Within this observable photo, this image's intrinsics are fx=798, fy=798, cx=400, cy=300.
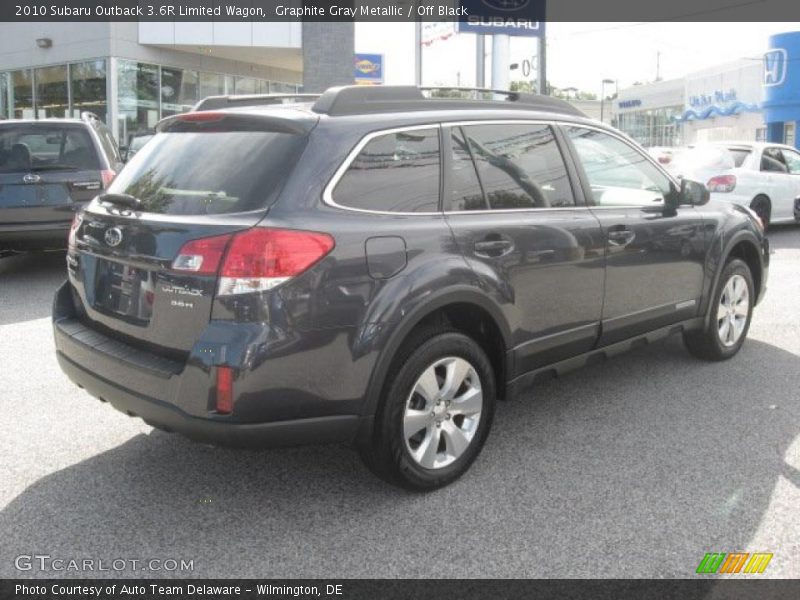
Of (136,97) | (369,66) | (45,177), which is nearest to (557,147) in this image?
(45,177)

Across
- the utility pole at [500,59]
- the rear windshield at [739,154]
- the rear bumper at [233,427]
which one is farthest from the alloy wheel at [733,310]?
the utility pole at [500,59]

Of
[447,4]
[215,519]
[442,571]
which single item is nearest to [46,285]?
[215,519]

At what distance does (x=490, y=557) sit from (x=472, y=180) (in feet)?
5.65

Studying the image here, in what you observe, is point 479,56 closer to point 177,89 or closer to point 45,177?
point 177,89

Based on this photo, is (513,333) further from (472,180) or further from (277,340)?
(277,340)

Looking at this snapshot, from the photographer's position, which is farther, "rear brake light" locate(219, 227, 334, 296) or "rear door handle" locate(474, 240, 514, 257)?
"rear door handle" locate(474, 240, 514, 257)

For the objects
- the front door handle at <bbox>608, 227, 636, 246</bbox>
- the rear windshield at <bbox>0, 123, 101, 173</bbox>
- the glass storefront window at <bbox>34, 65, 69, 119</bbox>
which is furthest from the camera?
the glass storefront window at <bbox>34, 65, 69, 119</bbox>

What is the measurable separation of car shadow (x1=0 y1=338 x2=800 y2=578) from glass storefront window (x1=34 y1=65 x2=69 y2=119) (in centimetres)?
2444

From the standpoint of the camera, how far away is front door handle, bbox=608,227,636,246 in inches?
174

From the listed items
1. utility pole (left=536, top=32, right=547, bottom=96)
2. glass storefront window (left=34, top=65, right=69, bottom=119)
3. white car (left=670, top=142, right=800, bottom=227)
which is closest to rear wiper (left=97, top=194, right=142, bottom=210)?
white car (left=670, top=142, right=800, bottom=227)

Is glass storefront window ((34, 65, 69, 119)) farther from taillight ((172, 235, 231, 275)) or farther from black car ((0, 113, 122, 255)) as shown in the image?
taillight ((172, 235, 231, 275))

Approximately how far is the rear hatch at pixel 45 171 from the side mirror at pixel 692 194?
242 inches

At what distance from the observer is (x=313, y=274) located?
121 inches

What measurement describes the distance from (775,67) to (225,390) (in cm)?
3488
